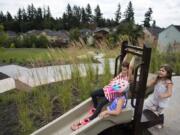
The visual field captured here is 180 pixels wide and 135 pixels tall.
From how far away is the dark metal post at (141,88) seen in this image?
2842mm

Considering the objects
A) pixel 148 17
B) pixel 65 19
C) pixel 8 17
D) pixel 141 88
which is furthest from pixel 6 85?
pixel 8 17

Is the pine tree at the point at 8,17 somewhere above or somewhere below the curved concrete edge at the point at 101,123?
above

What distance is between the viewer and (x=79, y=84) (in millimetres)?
5312

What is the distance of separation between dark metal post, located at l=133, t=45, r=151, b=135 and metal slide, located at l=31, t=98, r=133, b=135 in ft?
0.40

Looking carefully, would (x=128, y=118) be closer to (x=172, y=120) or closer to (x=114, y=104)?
(x=114, y=104)

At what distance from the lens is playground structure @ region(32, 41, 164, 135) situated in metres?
2.88

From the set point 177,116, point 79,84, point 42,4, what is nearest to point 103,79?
point 79,84

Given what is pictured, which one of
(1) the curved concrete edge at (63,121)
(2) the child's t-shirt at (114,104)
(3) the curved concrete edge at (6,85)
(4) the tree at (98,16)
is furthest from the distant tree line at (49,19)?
(2) the child's t-shirt at (114,104)

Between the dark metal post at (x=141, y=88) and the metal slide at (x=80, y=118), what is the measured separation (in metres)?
0.12

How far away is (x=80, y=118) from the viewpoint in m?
3.60

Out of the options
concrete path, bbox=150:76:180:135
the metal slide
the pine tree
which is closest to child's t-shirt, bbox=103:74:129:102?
the metal slide

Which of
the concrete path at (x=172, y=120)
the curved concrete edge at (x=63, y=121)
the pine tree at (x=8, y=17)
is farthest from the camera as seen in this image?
the pine tree at (x=8, y=17)

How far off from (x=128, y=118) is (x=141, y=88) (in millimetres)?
380

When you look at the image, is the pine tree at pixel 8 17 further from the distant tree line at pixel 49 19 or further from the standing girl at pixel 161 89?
the standing girl at pixel 161 89
